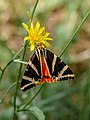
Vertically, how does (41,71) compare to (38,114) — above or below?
above

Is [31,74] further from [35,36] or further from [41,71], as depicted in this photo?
[35,36]

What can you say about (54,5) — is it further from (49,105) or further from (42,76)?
(42,76)

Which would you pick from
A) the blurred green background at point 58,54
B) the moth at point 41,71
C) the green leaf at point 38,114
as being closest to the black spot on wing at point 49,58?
the moth at point 41,71

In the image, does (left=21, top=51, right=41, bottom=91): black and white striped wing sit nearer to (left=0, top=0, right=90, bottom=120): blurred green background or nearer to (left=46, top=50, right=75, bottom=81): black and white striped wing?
(left=46, top=50, right=75, bottom=81): black and white striped wing

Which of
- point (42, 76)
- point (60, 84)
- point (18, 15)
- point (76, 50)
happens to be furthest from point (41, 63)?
point (76, 50)

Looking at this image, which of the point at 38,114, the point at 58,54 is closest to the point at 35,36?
the point at 38,114

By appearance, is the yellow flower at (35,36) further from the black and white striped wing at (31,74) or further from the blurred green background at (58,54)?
the blurred green background at (58,54)

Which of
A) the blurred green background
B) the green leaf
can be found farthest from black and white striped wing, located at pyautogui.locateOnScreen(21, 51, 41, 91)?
the blurred green background
